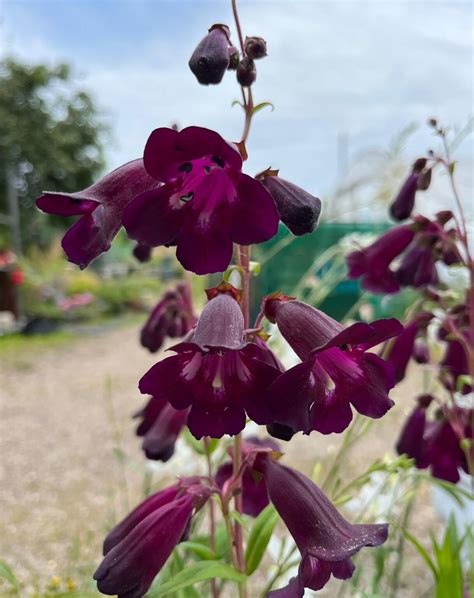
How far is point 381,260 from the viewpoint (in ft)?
3.16

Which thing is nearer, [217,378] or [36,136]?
[217,378]

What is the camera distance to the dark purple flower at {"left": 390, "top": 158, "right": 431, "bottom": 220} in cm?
86

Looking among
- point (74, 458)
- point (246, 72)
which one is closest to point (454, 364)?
point (246, 72)

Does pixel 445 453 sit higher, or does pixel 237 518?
pixel 237 518

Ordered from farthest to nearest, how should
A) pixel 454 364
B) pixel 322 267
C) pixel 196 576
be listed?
1. pixel 322 267
2. pixel 454 364
3. pixel 196 576

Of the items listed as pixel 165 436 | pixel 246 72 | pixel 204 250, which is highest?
pixel 246 72

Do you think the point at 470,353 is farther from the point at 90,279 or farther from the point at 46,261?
the point at 46,261

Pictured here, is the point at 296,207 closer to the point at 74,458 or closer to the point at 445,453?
the point at 445,453

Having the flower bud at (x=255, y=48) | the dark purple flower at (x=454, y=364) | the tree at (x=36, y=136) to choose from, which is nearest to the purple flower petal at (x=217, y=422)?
the flower bud at (x=255, y=48)

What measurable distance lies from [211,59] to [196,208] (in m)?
0.13

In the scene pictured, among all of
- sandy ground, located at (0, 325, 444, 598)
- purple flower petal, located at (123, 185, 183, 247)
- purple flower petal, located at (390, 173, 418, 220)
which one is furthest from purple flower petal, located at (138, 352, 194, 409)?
sandy ground, located at (0, 325, 444, 598)

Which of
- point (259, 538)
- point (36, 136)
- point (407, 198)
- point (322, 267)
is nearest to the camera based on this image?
point (259, 538)

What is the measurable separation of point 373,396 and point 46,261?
8.72 m

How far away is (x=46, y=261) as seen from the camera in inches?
344
